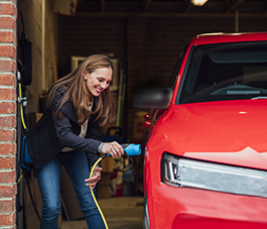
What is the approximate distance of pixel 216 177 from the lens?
1.25m

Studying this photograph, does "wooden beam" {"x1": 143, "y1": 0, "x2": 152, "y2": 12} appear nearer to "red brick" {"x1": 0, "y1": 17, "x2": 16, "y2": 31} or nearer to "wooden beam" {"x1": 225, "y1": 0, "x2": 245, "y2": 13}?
"wooden beam" {"x1": 225, "y1": 0, "x2": 245, "y2": 13}

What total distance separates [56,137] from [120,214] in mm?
2346

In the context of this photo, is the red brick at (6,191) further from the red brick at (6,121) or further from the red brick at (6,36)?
the red brick at (6,36)

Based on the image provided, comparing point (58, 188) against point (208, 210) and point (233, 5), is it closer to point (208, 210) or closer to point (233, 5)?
point (208, 210)

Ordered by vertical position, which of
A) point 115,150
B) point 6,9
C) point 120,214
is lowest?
point 120,214

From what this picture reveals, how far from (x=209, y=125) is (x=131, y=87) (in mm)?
7149

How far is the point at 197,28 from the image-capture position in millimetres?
9039

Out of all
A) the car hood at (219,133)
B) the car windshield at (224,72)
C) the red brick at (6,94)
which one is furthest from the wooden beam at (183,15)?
the car hood at (219,133)

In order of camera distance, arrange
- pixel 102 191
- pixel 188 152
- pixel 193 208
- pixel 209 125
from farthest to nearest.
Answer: pixel 102 191 → pixel 209 125 → pixel 188 152 → pixel 193 208

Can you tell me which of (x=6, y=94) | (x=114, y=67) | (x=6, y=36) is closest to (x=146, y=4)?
(x=114, y=67)

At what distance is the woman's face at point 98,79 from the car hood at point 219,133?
602 millimetres

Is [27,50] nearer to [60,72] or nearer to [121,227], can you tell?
[121,227]

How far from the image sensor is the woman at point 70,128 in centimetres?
209

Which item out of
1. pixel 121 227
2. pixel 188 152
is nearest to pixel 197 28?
pixel 121 227
